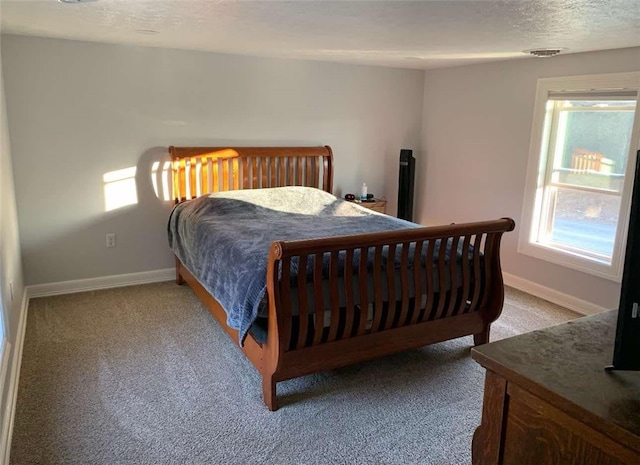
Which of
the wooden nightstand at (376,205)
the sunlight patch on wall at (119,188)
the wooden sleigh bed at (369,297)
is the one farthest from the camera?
the wooden nightstand at (376,205)

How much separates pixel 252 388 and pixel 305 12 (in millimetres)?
2021

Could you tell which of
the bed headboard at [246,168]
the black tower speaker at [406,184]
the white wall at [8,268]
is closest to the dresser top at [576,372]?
the white wall at [8,268]

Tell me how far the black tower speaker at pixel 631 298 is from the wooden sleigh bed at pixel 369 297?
1.57 meters

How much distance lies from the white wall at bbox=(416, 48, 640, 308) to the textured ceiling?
46 cm

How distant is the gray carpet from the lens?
226cm

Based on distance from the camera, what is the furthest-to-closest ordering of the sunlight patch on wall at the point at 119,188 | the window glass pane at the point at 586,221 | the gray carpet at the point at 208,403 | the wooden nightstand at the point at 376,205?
the wooden nightstand at the point at 376,205 < the sunlight patch on wall at the point at 119,188 < the window glass pane at the point at 586,221 < the gray carpet at the point at 208,403

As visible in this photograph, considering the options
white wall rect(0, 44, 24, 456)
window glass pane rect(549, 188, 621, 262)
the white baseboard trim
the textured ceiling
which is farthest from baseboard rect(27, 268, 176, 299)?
window glass pane rect(549, 188, 621, 262)

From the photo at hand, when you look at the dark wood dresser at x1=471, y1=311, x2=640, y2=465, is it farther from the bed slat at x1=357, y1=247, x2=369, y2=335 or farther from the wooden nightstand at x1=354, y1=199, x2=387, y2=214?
the wooden nightstand at x1=354, y1=199, x2=387, y2=214

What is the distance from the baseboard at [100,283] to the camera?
13.4 feet

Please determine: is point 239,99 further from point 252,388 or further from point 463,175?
point 252,388

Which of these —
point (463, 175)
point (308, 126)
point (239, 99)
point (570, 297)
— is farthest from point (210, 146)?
point (570, 297)

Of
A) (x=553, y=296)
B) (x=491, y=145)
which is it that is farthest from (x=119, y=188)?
(x=553, y=296)

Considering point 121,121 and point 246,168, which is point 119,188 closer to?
point 121,121

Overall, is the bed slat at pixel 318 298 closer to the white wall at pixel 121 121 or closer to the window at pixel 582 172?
A: the white wall at pixel 121 121
